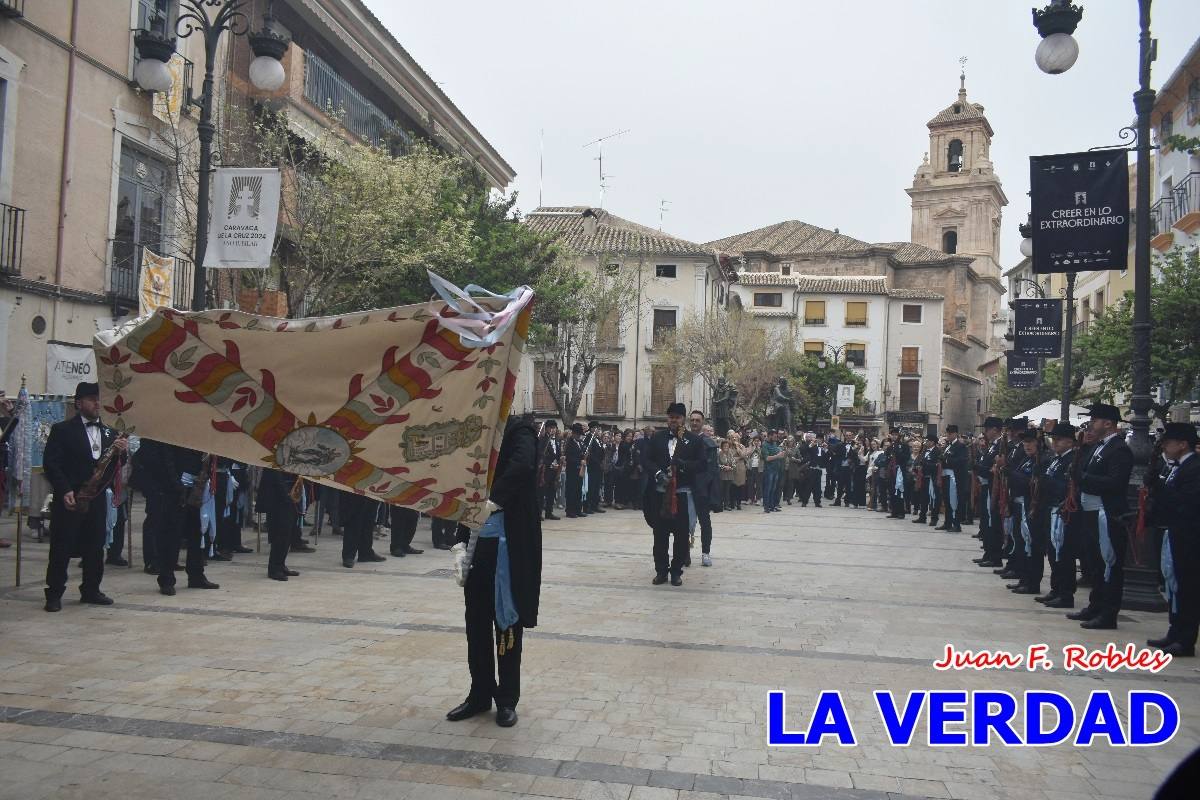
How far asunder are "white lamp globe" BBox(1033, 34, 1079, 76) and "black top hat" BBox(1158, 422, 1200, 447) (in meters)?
4.22

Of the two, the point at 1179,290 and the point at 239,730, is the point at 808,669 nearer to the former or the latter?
the point at 239,730

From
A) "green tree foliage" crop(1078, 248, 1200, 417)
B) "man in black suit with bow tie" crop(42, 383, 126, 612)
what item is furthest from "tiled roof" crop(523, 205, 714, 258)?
"man in black suit with bow tie" crop(42, 383, 126, 612)

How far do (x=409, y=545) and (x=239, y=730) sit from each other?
8.06 metres

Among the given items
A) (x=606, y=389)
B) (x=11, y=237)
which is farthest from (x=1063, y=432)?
(x=606, y=389)

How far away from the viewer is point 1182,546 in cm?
824

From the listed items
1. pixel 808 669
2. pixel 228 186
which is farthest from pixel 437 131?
pixel 808 669

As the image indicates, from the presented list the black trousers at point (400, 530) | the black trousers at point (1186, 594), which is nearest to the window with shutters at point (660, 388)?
the black trousers at point (400, 530)

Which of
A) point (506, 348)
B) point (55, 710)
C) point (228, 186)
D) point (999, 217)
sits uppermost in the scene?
point (999, 217)

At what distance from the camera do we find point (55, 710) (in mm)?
5836

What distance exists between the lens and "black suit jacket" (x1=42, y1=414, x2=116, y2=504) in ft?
28.4

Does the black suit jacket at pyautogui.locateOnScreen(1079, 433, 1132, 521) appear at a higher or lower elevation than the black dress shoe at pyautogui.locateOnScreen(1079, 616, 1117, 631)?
higher

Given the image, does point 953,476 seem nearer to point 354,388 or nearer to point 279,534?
point 279,534

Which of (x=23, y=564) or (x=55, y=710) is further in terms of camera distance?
(x=23, y=564)

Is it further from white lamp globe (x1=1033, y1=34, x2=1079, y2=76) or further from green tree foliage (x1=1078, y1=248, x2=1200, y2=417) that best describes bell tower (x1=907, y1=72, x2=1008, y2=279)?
white lamp globe (x1=1033, y1=34, x2=1079, y2=76)
